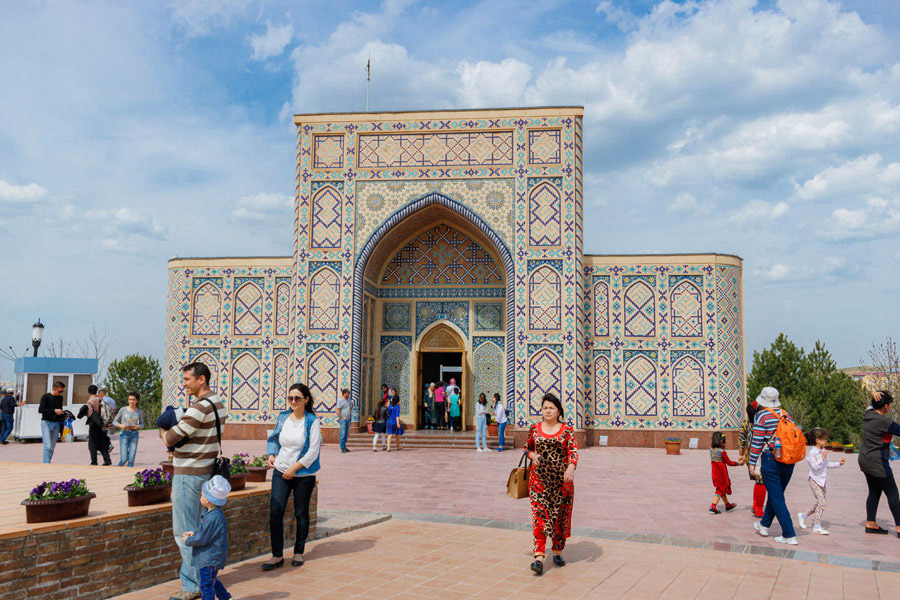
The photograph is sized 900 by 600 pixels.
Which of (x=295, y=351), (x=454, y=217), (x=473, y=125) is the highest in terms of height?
(x=473, y=125)

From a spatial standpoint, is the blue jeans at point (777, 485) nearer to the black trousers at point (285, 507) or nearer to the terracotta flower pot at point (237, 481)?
the black trousers at point (285, 507)

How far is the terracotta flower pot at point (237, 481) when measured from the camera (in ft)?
20.0

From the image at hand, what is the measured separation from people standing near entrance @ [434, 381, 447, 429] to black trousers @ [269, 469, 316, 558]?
13.0 metres

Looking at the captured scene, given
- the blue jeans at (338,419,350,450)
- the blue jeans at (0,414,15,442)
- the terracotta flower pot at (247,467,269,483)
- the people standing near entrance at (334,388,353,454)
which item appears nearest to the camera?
the terracotta flower pot at (247,467,269,483)

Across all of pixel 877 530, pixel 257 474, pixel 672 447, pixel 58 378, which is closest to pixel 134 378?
pixel 58 378

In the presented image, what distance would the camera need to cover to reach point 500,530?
7234 millimetres

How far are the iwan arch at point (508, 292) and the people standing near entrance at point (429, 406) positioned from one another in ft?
0.81

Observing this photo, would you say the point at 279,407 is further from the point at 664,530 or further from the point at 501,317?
the point at 664,530

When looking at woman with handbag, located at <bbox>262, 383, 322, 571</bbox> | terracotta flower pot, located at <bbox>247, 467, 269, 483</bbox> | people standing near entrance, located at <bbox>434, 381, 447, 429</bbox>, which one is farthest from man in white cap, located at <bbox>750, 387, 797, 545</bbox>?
people standing near entrance, located at <bbox>434, 381, 447, 429</bbox>

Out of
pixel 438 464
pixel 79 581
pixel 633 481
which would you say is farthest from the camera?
pixel 438 464

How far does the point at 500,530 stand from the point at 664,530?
1715 millimetres

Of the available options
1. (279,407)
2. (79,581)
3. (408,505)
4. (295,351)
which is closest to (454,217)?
(295,351)

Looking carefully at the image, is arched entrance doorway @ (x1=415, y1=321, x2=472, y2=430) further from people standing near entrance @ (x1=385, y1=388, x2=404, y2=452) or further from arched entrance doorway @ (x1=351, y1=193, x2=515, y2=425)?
people standing near entrance @ (x1=385, y1=388, x2=404, y2=452)

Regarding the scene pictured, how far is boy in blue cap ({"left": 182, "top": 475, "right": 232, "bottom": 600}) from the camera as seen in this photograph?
4410 mm
